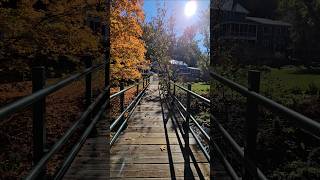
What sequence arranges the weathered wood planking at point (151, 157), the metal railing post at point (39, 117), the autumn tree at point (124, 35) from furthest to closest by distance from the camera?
the autumn tree at point (124, 35) → the weathered wood planking at point (151, 157) → the metal railing post at point (39, 117)

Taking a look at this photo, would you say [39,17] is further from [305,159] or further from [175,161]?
[305,159]

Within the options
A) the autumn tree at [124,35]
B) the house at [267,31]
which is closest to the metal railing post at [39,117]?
the house at [267,31]

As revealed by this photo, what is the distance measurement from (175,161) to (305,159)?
576cm

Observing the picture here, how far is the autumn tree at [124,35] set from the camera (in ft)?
37.7

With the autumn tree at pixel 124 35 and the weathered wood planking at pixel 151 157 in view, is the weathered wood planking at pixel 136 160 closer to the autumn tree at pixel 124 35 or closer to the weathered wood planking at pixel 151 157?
the weathered wood planking at pixel 151 157

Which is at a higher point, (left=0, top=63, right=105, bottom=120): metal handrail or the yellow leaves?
the yellow leaves

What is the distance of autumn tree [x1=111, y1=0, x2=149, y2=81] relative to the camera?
452 inches

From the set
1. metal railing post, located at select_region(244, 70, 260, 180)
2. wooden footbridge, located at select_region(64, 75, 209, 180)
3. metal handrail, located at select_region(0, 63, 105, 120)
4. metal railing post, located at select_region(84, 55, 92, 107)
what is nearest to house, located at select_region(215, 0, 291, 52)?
wooden footbridge, located at select_region(64, 75, 209, 180)

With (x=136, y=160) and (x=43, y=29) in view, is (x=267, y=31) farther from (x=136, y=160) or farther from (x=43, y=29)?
(x=43, y=29)

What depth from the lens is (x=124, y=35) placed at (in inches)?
468

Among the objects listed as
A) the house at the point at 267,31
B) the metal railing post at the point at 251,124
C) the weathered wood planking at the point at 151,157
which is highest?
the house at the point at 267,31

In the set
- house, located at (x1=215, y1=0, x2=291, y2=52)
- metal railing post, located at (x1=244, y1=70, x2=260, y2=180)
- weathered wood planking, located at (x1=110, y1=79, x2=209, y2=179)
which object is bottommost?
weathered wood planking, located at (x1=110, y1=79, x2=209, y2=179)

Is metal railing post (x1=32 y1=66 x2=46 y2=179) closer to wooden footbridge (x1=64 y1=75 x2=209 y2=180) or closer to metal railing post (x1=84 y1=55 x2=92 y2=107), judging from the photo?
wooden footbridge (x1=64 y1=75 x2=209 y2=180)

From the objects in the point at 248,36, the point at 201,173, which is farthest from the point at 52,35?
the point at 201,173
